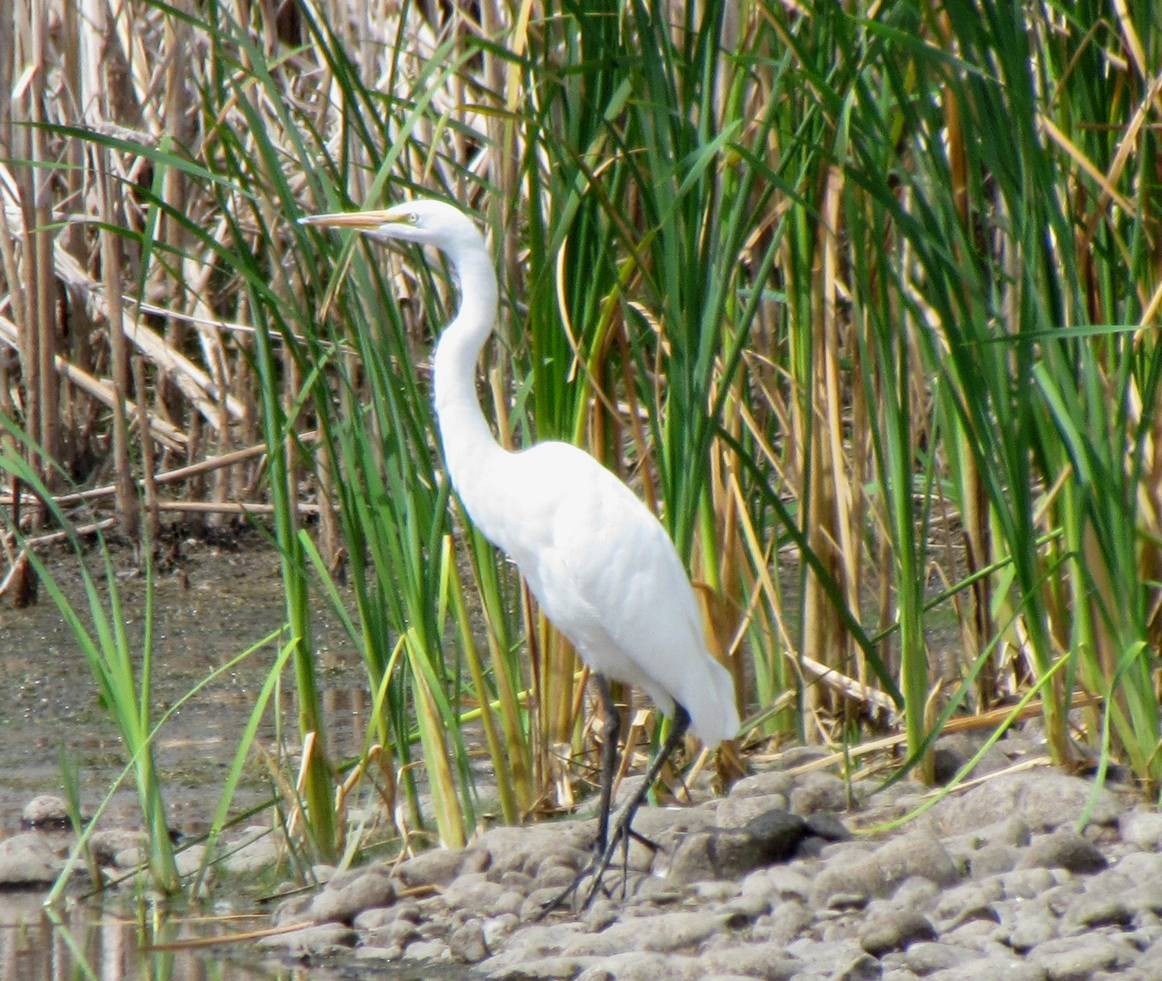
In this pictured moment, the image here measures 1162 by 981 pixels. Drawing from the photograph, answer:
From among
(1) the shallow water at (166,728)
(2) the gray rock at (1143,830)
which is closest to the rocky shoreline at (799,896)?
(2) the gray rock at (1143,830)

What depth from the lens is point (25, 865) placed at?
369 cm

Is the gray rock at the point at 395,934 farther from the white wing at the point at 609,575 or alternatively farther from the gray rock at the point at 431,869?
the white wing at the point at 609,575

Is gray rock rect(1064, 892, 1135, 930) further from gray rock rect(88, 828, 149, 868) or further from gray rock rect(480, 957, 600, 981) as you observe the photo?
gray rock rect(88, 828, 149, 868)

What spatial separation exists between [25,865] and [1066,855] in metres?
2.14

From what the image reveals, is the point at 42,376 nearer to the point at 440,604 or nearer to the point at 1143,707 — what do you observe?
the point at 440,604

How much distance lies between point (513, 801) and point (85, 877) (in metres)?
0.97

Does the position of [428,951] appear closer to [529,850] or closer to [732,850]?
[529,850]

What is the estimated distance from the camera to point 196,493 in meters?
6.36

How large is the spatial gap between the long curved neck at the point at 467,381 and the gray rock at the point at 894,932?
1.15 metres

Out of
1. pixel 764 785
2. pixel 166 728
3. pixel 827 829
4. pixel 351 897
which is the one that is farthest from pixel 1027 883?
pixel 166 728

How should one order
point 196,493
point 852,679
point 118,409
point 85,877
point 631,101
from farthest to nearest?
point 196,493 < point 118,409 < point 852,679 < point 85,877 < point 631,101

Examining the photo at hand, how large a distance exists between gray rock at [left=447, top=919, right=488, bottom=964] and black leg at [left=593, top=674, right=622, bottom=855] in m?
0.39

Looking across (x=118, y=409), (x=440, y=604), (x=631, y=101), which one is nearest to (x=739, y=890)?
(x=440, y=604)

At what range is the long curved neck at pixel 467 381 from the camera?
136 inches
